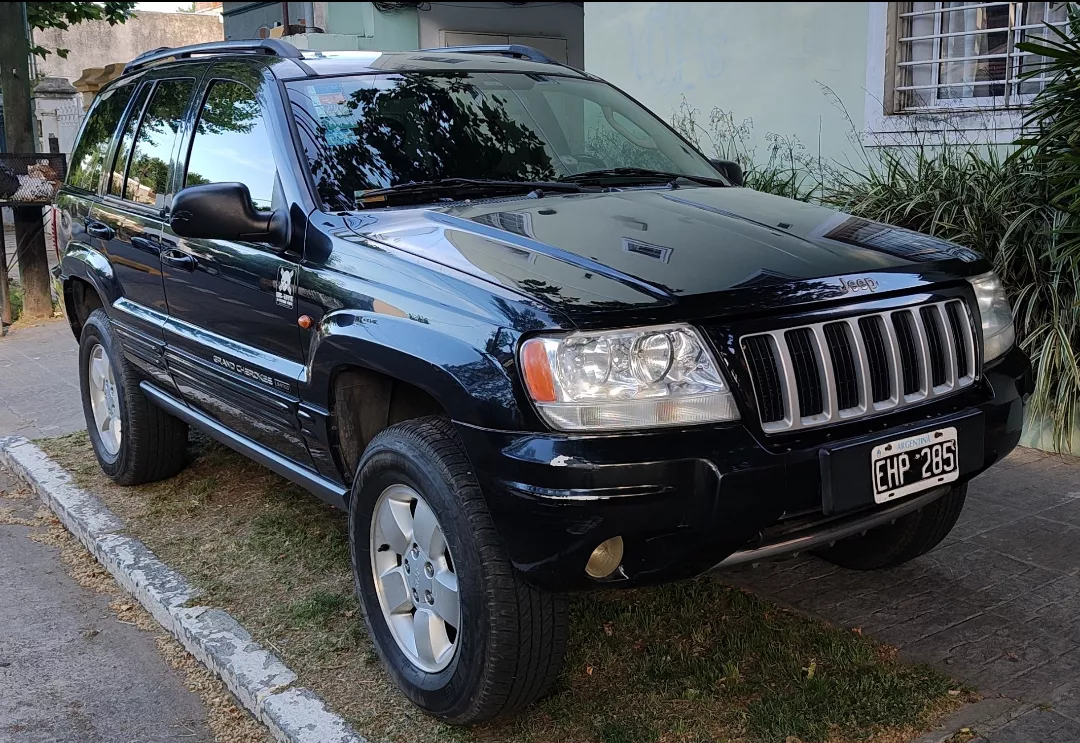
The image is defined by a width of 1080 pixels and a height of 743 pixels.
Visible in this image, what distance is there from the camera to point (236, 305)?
3781 mm

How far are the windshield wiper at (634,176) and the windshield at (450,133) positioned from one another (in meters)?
0.04

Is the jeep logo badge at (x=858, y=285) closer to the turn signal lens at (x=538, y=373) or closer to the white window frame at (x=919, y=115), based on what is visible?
the turn signal lens at (x=538, y=373)

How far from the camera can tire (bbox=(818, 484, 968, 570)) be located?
3648mm

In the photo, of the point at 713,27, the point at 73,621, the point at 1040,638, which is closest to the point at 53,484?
the point at 73,621

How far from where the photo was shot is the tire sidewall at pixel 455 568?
2.73m

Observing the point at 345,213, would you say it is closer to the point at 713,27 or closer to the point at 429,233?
the point at 429,233

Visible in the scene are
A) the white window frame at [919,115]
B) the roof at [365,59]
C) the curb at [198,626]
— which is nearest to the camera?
the curb at [198,626]

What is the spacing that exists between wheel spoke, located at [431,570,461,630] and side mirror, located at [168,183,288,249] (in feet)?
4.05

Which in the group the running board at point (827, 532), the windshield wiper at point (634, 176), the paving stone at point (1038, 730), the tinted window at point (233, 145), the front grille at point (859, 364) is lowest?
the paving stone at point (1038, 730)

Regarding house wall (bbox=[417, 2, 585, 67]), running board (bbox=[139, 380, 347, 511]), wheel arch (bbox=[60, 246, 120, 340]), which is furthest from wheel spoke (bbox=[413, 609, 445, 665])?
house wall (bbox=[417, 2, 585, 67])

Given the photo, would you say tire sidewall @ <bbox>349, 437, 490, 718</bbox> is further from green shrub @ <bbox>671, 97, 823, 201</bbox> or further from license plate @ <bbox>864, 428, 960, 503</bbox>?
green shrub @ <bbox>671, 97, 823, 201</bbox>

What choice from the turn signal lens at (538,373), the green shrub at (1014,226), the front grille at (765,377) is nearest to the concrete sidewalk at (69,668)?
the turn signal lens at (538,373)

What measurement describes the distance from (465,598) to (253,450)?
1.55m

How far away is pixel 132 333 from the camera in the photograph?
4.78 m
